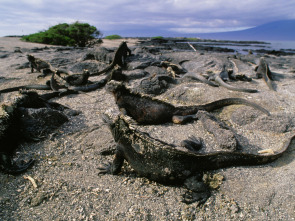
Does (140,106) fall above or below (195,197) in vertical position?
above

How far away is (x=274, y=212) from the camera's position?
289 centimetres

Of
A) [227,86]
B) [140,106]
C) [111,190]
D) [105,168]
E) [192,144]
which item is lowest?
[111,190]

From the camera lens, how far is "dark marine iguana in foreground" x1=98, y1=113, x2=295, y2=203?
3248mm

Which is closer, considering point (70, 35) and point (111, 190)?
point (111, 190)

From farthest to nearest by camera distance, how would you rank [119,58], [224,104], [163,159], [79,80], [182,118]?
[119,58], [79,80], [224,104], [182,118], [163,159]

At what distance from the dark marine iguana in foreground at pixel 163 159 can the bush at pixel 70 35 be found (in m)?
25.1

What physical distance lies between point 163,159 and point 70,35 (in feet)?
89.0

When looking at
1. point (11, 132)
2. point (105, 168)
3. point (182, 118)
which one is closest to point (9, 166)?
point (11, 132)

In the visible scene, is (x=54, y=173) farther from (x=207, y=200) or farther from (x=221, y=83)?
(x=221, y=83)

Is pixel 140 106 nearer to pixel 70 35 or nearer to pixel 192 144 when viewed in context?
pixel 192 144

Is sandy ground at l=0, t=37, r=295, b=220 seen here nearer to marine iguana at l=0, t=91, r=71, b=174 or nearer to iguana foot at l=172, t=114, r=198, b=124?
marine iguana at l=0, t=91, r=71, b=174

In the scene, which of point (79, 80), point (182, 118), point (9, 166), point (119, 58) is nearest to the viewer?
point (9, 166)

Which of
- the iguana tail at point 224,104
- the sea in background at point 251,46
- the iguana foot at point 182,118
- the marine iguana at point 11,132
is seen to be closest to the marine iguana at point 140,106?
the iguana foot at point 182,118

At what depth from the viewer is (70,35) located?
26.3 meters
